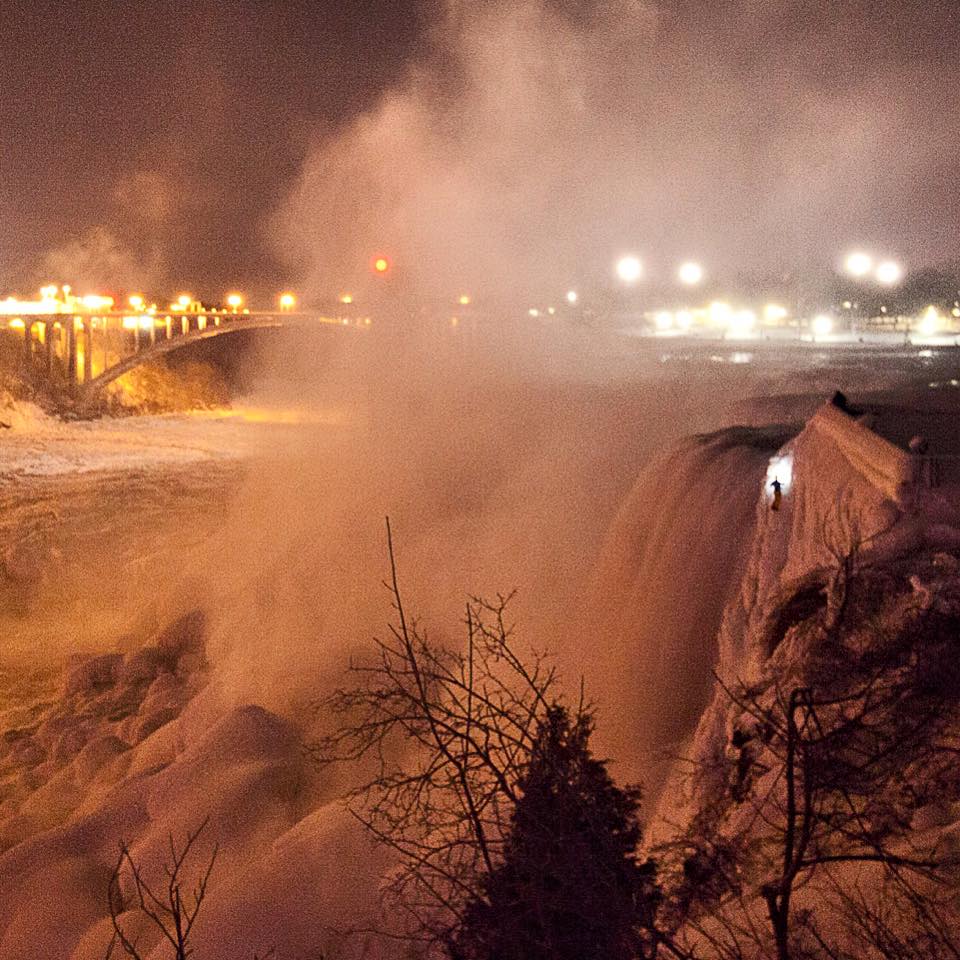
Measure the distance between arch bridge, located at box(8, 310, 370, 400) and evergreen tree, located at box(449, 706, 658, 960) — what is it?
112 feet

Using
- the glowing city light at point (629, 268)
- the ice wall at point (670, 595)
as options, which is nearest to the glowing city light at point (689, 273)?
the glowing city light at point (629, 268)

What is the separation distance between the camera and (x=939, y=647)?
A: 4156 millimetres

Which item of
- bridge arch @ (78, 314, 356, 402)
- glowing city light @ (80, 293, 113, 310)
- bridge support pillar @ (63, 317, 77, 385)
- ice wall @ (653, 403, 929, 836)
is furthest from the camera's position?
glowing city light @ (80, 293, 113, 310)

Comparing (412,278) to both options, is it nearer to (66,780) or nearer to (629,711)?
(66,780)

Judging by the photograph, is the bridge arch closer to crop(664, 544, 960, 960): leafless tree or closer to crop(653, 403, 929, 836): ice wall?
crop(653, 403, 929, 836): ice wall

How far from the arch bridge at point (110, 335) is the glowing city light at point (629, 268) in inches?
486

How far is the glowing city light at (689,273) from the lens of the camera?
90.6 feet

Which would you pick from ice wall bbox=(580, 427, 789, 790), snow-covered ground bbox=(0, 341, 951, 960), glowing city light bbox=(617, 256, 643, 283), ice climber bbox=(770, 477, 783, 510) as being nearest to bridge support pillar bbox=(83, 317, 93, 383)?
snow-covered ground bbox=(0, 341, 951, 960)

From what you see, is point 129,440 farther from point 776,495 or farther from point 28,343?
point 776,495

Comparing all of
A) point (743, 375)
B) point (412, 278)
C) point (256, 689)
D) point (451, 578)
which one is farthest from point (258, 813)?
point (412, 278)

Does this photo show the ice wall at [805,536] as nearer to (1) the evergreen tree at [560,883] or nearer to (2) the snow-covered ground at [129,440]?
(1) the evergreen tree at [560,883]

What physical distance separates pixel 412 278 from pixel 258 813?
1152 inches

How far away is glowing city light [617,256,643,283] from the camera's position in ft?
91.4

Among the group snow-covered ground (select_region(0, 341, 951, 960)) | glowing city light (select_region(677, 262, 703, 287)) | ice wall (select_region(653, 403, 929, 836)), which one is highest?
glowing city light (select_region(677, 262, 703, 287))
